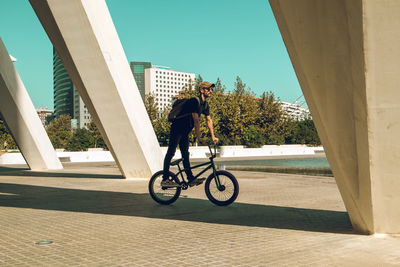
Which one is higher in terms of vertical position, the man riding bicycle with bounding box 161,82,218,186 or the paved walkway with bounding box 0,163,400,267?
the man riding bicycle with bounding box 161,82,218,186

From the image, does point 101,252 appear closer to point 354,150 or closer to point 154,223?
point 154,223

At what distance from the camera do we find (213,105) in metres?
50.1

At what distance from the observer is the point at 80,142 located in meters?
42.5

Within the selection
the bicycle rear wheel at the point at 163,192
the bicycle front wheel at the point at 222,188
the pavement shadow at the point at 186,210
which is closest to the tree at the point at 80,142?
the pavement shadow at the point at 186,210

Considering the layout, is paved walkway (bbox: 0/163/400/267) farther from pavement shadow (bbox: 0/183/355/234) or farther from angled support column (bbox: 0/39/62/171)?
angled support column (bbox: 0/39/62/171)

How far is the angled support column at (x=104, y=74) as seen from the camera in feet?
36.4

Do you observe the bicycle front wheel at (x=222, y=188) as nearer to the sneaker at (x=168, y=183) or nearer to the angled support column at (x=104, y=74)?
the sneaker at (x=168, y=183)

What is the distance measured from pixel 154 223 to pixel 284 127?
5479cm

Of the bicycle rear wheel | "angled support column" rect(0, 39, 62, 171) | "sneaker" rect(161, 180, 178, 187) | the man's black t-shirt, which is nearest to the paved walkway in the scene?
the bicycle rear wheel

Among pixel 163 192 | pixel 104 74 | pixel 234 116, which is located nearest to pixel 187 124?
pixel 163 192

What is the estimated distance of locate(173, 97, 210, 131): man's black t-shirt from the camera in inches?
297

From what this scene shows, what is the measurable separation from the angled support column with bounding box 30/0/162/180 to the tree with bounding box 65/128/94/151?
29539 millimetres

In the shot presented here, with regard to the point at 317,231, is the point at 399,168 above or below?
above

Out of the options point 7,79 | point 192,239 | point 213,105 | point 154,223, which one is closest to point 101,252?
point 192,239
